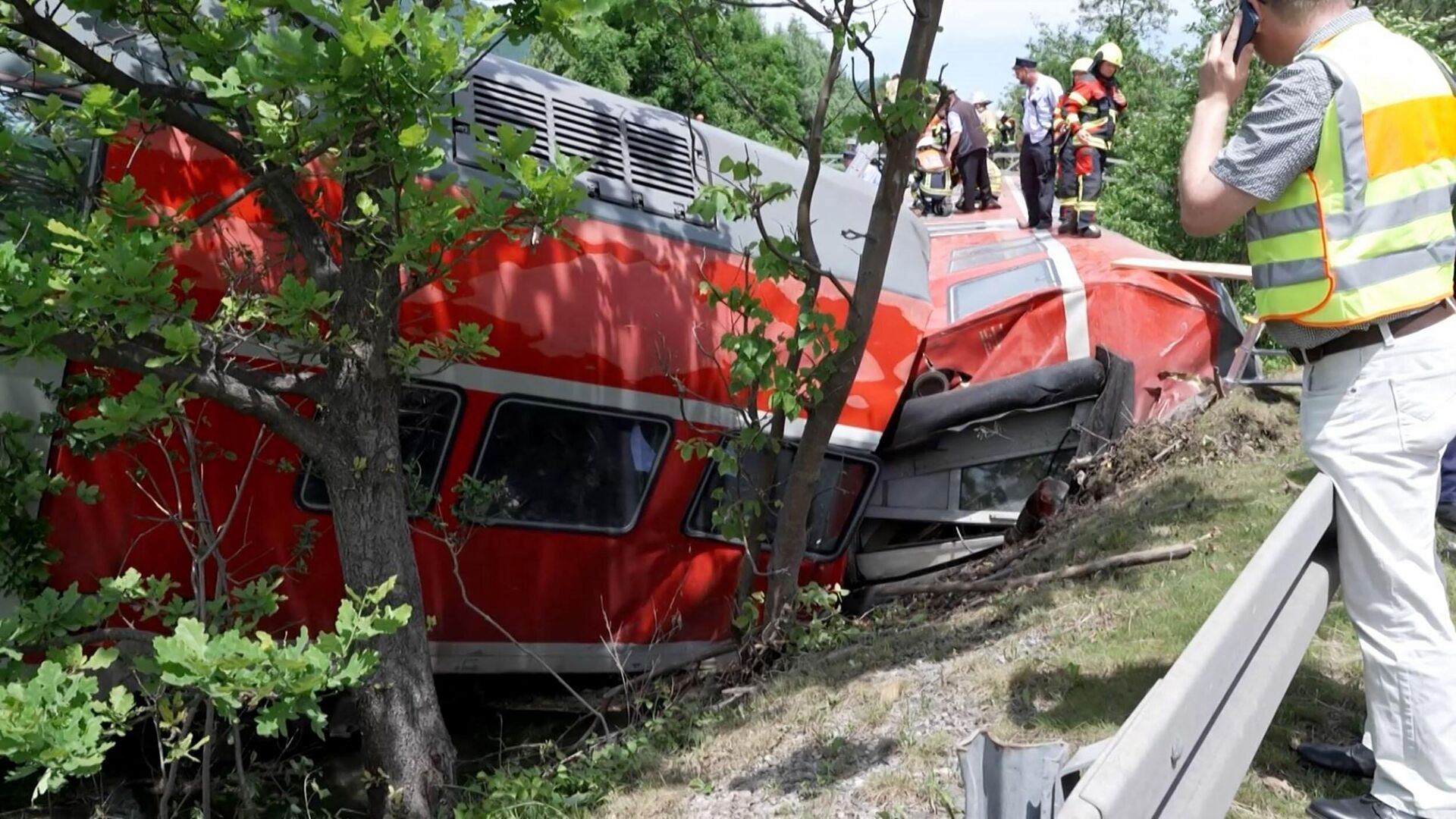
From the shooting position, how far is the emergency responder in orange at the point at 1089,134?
33.7 ft

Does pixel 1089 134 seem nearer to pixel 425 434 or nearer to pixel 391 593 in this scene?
pixel 425 434

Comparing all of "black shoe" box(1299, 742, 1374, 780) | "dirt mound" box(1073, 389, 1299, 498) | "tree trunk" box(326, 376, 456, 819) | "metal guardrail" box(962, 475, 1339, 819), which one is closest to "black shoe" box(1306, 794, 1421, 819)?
"black shoe" box(1299, 742, 1374, 780)

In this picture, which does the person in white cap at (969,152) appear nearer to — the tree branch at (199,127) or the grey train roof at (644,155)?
the grey train roof at (644,155)

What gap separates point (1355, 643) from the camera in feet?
13.6

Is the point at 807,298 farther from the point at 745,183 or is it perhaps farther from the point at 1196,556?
the point at 1196,556

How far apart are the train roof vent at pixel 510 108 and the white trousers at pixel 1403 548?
395 cm

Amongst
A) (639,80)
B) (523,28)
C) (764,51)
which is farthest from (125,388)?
(764,51)

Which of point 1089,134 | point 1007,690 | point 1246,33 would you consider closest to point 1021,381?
point 1007,690

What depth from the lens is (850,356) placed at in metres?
5.96

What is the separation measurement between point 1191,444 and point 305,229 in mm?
5409

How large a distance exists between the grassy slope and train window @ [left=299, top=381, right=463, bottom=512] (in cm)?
174

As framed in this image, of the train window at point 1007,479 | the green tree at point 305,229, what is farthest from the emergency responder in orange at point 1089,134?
the green tree at point 305,229

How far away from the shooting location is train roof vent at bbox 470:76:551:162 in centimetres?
577

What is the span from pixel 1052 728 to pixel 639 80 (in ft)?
87.1
